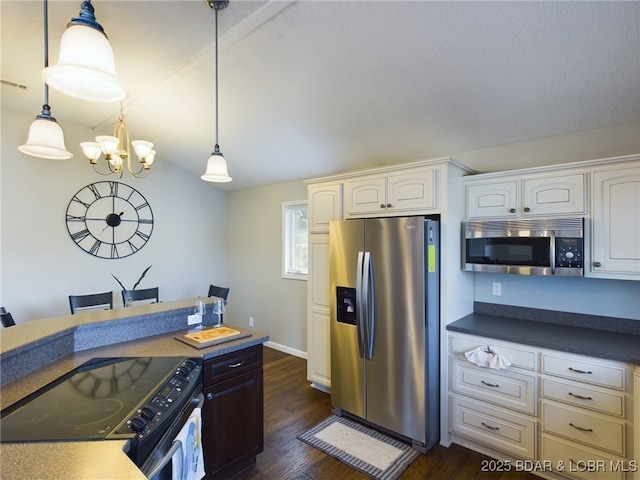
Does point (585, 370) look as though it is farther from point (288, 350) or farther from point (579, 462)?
point (288, 350)

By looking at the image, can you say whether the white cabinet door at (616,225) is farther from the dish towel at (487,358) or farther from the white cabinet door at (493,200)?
the dish towel at (487,358)

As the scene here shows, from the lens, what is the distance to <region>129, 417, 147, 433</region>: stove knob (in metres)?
1.10

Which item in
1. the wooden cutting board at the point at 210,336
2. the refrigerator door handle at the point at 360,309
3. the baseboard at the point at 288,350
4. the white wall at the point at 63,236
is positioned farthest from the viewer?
the baseboard at the point at 288,350

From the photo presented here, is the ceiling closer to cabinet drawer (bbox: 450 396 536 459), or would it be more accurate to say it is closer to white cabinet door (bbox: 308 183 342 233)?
white cabinet door (bbox: 308 183 342 233)

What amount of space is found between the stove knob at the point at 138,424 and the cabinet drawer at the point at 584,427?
232cm

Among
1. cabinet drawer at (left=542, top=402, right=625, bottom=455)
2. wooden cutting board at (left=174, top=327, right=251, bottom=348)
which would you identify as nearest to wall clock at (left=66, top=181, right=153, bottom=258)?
wooden cutting board at (left=174, top=327, right=251, bottom=348)

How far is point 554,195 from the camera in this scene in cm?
226

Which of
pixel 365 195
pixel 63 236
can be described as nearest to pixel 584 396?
pixel 365 195

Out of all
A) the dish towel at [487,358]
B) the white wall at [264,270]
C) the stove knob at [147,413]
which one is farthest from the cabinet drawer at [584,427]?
the white wall at [264,270]

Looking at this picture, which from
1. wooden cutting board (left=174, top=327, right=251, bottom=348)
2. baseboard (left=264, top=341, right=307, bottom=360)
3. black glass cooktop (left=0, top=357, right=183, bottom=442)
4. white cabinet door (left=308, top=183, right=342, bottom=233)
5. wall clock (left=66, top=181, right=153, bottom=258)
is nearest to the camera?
black glass cooktop (left=0, top=357, right=183, bottom=442)

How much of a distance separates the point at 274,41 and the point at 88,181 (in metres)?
3.18

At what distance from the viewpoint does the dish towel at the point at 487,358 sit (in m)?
2.18

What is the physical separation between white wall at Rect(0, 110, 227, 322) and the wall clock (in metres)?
0.08

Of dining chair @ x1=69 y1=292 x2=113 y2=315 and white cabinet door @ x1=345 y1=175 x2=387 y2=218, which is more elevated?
white cabinet door @ x1=345 y1=175 x2=387 y2=218
